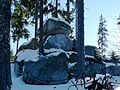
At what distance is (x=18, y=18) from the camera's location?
27922 mm

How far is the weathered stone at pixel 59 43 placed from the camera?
2094 cm

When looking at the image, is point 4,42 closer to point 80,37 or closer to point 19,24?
point 80,37

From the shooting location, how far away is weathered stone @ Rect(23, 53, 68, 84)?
1675cm

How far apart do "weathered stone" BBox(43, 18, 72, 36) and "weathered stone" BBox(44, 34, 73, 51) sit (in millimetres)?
1515

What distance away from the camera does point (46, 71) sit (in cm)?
1698

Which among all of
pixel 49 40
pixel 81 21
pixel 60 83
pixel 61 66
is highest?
pixel 81 21

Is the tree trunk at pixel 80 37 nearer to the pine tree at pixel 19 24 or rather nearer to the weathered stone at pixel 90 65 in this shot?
the weathered stone at pixel 90 65

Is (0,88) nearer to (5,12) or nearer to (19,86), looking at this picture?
(5,12)

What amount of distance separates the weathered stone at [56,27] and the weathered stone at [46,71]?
19.9ft

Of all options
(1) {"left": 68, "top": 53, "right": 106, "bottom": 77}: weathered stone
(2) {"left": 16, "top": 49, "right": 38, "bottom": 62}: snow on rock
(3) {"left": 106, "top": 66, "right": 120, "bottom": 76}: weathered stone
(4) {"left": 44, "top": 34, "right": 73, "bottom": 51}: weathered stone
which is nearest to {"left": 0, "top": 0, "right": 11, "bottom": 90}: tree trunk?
(2) {"left": 16, "top": 49, "right": 38, "bottom": 62}: snow on rock

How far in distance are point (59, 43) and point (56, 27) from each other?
2.27 m

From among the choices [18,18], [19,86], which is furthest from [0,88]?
[18,18]

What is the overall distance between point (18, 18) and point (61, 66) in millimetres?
12258

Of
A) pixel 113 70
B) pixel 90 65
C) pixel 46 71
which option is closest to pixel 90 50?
pixel 113 70
